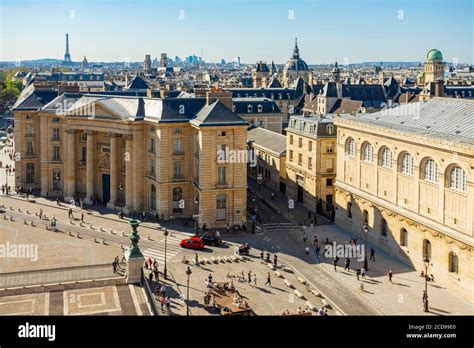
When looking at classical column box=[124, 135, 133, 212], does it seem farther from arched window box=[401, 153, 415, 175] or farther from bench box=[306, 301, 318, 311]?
bench box=[306, 301, 318, 311]

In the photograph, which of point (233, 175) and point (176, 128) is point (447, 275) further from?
point (176, 128)

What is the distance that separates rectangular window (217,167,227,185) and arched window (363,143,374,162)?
15951 mm

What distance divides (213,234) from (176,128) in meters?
14.0

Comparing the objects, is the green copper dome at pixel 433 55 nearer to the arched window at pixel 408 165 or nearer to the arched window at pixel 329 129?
the arched window at pixel 329 129

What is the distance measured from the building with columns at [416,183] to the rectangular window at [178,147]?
62.5 feet

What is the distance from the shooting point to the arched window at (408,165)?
5530 cm

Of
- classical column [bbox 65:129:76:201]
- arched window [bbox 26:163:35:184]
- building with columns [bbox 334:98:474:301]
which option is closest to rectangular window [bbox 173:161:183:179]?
classical column [bbox 65:129:76:201]

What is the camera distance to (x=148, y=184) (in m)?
74.1

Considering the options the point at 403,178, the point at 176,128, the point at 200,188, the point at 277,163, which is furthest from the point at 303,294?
the point at 277,163

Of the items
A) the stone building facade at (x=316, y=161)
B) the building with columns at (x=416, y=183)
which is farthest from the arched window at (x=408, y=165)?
the stone building facade at (x=316, y=161)

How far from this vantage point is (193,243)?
198 ft

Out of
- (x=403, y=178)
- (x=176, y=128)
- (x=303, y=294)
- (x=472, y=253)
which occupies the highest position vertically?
(x=176, y=128)

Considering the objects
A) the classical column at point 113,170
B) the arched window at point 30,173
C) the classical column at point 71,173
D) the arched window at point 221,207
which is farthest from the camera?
the arched window at point 30,173
